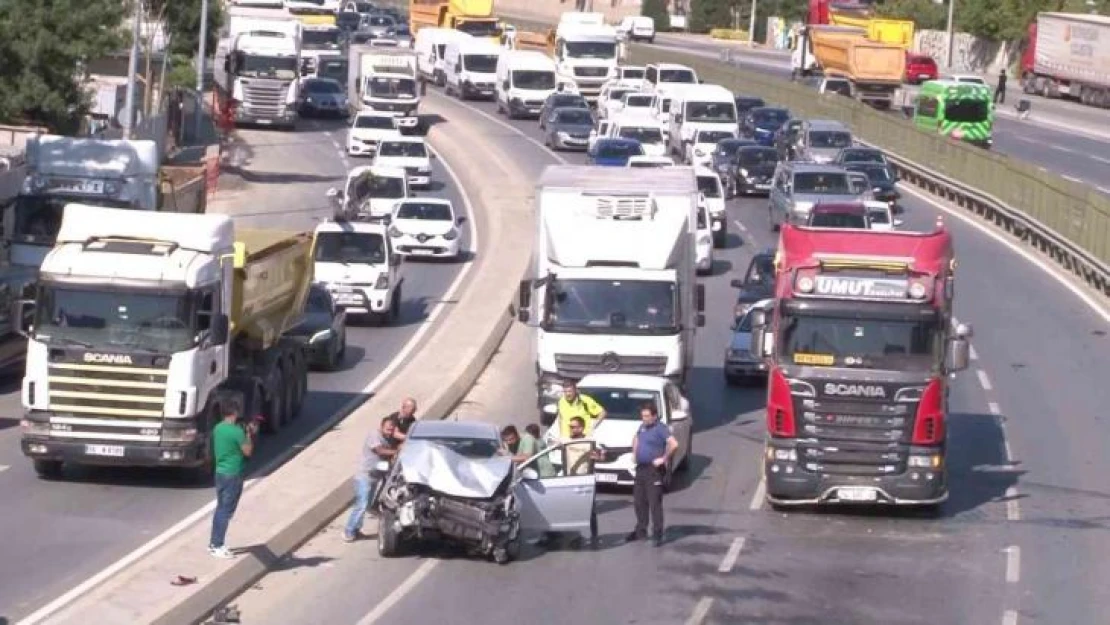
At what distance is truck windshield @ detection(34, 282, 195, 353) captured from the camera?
26281mm

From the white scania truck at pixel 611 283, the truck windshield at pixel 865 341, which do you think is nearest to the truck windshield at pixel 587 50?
the white scania truck at pixel 611 283

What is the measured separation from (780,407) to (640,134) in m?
41.1

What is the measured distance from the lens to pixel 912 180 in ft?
220

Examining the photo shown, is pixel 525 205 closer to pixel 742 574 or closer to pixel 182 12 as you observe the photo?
pixel 182 12

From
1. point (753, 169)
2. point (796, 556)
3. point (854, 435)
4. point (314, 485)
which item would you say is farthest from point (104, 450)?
point (753, 169)

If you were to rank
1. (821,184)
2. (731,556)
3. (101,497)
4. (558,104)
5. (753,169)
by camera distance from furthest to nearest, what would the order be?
(558,104) → (753,169) → (821,184) → (101,497) → (731,556)

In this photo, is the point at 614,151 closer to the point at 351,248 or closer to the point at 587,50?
the point at 351,248

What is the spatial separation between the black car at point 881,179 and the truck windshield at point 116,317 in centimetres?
3375

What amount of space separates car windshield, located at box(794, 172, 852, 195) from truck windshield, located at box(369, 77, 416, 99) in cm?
2637

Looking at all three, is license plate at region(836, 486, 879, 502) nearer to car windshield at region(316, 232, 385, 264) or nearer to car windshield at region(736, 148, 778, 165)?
car windshield at region(316, 232, 385, 264)

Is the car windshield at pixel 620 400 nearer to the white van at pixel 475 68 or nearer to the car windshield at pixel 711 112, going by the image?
the car windshield at pixel 711 112

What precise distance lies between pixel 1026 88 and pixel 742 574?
8939 cm

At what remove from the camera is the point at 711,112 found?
69000mm

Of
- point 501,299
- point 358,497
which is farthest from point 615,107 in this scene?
point 358,497
